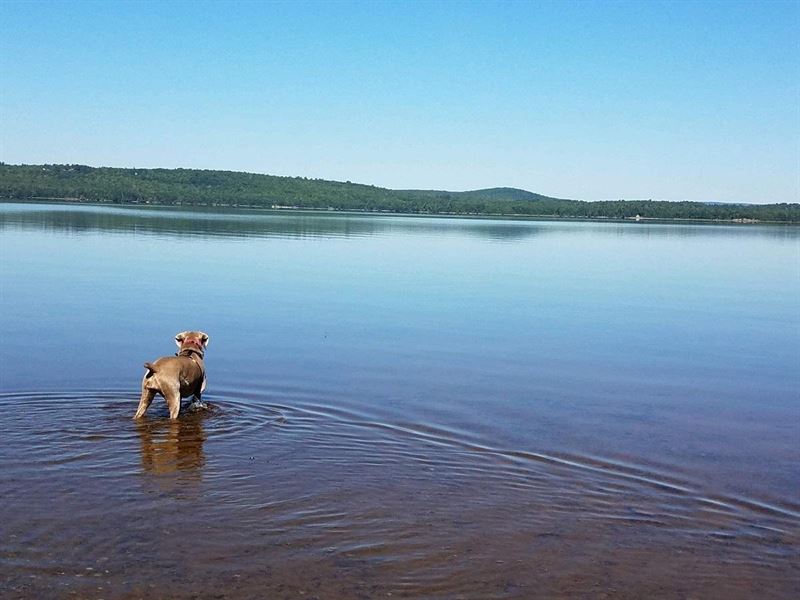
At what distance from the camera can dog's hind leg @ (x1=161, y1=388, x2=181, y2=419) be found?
12.5 metres

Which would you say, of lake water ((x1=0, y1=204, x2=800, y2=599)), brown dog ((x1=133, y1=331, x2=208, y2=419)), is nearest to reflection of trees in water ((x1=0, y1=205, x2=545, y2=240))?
lake water ((x1=0, y1=204, x2=800, y2=599))

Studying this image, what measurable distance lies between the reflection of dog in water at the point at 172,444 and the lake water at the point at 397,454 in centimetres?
5

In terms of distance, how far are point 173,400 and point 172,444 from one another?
1.16 metres

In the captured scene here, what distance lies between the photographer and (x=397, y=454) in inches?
463

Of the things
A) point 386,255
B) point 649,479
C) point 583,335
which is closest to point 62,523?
point 649,479

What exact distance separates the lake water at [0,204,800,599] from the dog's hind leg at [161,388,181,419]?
17cm

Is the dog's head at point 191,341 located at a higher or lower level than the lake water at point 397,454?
higher

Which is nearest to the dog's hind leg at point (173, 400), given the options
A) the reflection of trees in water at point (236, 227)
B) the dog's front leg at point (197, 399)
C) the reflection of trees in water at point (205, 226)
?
the dog's front leg at point (197, 399)

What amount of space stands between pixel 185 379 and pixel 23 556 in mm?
5210

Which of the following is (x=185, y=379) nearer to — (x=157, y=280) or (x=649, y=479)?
(x=649, y=479)

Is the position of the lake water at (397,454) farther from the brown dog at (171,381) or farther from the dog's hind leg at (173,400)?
the brown dog at (171,381)

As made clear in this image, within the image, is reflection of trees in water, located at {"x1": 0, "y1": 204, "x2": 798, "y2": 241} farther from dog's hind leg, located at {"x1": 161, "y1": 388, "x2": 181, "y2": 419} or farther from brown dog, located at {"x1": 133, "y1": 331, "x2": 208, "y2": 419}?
dog's hind leg, located at {"x1": 161, "y1": 388, "x2": 181, "y2": 419}

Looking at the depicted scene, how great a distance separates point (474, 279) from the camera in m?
39.9

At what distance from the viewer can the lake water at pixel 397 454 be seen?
7934 mm
